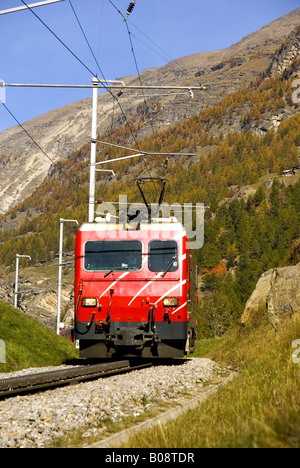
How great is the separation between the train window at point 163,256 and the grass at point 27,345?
5.19m

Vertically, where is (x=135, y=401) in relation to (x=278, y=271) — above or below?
below

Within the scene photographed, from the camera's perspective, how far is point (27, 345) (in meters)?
20.6

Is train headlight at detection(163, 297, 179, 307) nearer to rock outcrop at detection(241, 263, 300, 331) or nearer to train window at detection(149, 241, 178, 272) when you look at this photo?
train window at detection(149, 241, 178, 272)

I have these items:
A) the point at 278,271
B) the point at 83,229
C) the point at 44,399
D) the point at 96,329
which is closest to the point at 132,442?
the point at 44,399

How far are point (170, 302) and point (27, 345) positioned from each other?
25.7 ft

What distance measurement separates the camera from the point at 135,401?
9.45 meters

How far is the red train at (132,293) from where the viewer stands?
48.3ft

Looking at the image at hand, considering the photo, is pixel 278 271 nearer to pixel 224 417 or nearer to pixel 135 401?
pixel 135 401

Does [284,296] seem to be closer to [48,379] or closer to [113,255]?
[113,255]

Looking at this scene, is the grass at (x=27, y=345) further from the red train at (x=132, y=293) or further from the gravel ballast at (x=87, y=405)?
the gravel ballast at (x=87, y=405)

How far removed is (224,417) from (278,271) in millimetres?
10297

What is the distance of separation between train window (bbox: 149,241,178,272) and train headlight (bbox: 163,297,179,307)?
754 mm

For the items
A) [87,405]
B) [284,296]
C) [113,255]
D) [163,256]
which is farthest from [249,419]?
[284,296]

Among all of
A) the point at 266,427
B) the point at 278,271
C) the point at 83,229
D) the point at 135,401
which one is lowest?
the point at 135,401
